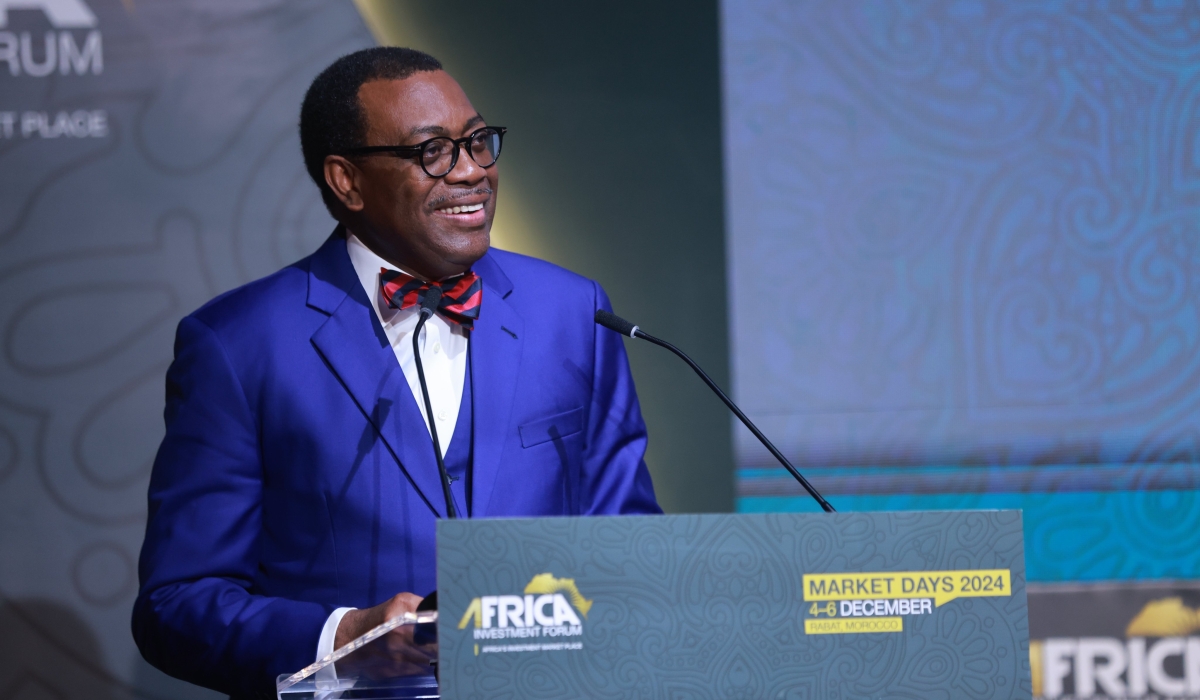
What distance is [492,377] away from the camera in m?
1.74

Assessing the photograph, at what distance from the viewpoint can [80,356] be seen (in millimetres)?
2807

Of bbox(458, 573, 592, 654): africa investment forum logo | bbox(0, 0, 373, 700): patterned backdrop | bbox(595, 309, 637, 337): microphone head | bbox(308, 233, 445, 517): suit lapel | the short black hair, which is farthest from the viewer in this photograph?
bbox(0, 0, 373, 700): patterned backdrop

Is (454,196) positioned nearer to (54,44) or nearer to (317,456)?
(317,456)

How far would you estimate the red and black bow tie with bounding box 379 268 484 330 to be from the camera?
67.4 inches

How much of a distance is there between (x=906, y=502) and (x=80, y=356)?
88.3 inches

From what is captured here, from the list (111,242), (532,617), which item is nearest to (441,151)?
(532,617)

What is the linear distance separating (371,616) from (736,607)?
0.43m

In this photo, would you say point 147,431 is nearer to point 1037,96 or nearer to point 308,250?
point 308,250

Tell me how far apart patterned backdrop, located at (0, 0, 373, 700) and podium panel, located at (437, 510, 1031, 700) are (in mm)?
2010

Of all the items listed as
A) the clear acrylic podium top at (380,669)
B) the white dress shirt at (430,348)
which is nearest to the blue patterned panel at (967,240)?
the white dress shirt at (430,348)

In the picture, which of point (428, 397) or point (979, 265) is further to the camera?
point (979, 265)

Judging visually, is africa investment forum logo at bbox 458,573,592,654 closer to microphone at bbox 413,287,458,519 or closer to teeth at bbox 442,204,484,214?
microphone at bbox 413,287,458,519

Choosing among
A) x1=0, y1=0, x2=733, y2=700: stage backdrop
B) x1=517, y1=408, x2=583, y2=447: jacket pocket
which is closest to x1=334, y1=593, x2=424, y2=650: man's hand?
x1=517, y1=408, x2=583, y2=447: jacket pocket

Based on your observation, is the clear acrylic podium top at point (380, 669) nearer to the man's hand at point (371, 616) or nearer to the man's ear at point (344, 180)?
the man's hand at point (371, 616)
